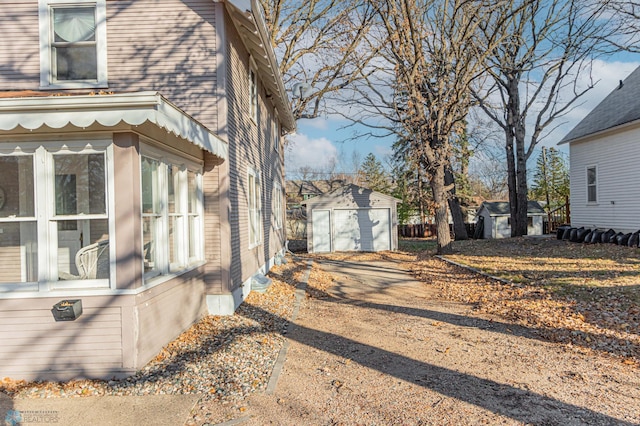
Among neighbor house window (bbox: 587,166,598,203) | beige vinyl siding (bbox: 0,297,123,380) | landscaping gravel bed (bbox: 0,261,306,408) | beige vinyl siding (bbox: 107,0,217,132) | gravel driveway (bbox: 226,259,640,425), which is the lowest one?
gravel driveway (bbox: 226,259,640,425)

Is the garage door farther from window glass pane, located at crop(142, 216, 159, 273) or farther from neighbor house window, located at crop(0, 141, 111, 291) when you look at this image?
neighbor house window, located at crop(0, 141, 111, 291)

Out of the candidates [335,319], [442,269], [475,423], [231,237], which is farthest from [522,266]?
[475,423]

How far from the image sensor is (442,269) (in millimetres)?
14148

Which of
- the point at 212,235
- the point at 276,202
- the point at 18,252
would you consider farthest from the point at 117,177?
the point at 276,202

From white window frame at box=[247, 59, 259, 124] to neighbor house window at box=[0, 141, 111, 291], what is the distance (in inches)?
220

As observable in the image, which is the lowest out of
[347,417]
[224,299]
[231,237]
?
[347,417]

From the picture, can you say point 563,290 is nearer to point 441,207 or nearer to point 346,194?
point 441,207

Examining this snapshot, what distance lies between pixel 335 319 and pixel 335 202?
1408 cm

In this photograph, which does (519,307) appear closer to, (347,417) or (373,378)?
(373,378)

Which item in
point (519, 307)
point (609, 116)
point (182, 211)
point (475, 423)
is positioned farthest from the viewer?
A: point (609, 116)

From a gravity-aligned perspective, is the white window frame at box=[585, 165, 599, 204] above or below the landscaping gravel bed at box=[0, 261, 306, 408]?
above

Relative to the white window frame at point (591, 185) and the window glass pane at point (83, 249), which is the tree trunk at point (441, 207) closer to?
the white window frame at point (591, 185)

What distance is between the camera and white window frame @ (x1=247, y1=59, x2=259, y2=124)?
408 inches

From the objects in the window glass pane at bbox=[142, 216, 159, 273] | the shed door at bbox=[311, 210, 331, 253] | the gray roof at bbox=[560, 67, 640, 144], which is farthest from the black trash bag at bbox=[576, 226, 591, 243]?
the window glass pane at bbox=[142, 216, 159, 273]
